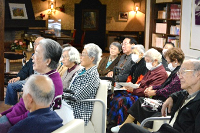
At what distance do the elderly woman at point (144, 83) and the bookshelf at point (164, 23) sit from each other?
3744mm

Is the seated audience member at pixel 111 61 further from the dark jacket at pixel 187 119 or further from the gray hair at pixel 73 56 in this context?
the dark jacket at pixel 187 119

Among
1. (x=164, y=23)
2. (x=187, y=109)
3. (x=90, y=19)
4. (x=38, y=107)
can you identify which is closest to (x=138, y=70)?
(x=187, y=109)

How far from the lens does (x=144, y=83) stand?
515cm

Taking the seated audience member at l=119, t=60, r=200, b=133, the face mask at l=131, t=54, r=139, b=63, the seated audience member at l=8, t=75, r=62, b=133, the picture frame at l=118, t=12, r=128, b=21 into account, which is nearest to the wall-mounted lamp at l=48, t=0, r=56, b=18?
the picture frame at l=118, t=12, r=128, b=21

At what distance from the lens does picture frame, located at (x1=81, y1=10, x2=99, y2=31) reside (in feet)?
56.8

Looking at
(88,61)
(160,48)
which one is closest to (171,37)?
(160,48)

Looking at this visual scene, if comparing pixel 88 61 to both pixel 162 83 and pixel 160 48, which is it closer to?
pixel 162 83

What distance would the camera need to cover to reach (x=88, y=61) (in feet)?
14.8

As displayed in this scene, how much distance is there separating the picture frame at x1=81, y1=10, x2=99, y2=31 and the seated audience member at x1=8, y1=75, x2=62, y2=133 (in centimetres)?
1493

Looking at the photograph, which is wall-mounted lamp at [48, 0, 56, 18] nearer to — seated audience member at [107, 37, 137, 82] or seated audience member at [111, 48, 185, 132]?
seated audience member at [107, 37, 137, 82]

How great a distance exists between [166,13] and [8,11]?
20.9 feet

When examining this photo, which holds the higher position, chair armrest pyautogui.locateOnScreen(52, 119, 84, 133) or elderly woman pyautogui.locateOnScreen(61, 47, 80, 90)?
elderly woman pyautogui.locateOnScreen(61, 47, 80, 90)

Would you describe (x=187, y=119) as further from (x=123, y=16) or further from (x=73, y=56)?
(x=123, y=16)

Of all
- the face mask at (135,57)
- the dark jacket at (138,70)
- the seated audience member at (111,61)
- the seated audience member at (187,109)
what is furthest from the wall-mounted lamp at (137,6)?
the seated audience member at (187,109)
